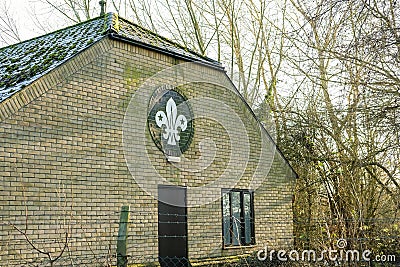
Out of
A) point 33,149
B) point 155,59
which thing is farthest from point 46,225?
point 155,59

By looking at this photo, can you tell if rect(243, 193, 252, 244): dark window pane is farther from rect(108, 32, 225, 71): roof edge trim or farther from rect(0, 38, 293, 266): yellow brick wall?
rect(108, 32, 225, 71): roof edge trim

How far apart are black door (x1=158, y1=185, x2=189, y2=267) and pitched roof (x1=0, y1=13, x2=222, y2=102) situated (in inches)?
126

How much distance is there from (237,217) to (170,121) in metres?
3.22

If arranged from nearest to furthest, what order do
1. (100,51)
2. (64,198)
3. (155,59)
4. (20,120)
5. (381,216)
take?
(20,120) → (64,198) → (100,51) → (155,59) → (381,216)

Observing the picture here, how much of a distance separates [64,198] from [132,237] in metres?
1.86

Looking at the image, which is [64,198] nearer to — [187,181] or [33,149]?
[33,149]

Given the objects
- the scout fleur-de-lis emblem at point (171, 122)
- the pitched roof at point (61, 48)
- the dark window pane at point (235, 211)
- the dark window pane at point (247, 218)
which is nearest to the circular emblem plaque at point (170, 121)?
the scout fleur-de-lis emblem at point (171, 122)

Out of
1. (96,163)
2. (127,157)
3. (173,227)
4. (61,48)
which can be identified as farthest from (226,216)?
(61,48)

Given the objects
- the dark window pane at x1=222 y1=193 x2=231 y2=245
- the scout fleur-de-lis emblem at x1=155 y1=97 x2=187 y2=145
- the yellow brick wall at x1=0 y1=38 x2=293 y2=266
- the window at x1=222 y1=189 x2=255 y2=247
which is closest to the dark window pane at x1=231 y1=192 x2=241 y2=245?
the window at x1=222 y1=189 x2=255 y2=247

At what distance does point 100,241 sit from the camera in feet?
34.3

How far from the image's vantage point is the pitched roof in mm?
10234

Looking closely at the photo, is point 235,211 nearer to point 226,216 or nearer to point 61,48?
point 226,216

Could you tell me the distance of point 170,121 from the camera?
1262cm

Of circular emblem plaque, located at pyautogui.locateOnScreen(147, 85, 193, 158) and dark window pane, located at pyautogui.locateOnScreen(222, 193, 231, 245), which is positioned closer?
circular emblem plaque, located at pyautogui.locateOnScreen(147, 85, 193, 158)
